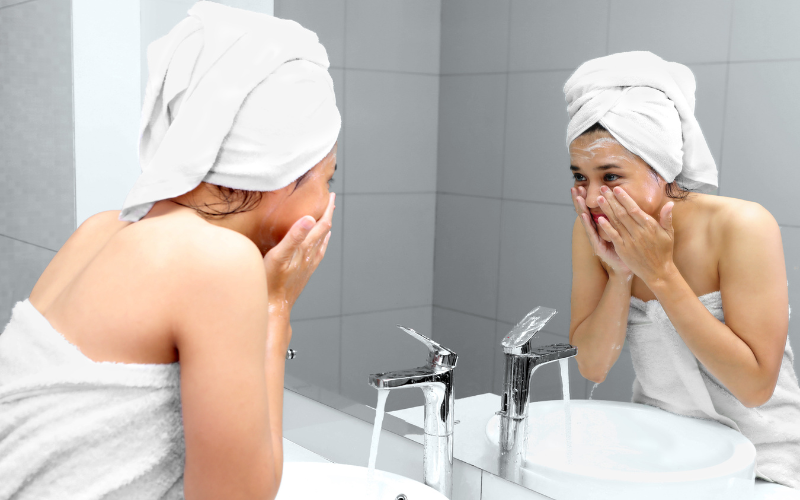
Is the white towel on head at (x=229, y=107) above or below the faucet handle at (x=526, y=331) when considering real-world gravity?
above

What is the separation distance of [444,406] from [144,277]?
0.50m

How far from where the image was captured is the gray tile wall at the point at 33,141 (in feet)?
5.50

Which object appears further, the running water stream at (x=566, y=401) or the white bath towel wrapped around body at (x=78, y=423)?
the running water stream at (x=566, y=401)

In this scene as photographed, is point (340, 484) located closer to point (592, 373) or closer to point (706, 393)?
point (592, 373)

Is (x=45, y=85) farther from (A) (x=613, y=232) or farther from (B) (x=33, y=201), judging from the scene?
(A) (x=613, y=232)

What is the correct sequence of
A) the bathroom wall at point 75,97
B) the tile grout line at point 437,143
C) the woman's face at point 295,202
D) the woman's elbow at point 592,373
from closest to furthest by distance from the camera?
the woman's face at point 295,202, the woman's elbow at point 592,373, the tile grout line at point 437,143, the bathroom wall at point 75,97

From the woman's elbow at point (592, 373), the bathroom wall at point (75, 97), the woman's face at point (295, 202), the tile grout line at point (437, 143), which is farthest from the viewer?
the bathroom wall at point (75, 97)

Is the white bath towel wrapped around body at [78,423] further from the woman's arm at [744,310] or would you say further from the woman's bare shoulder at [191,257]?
the woman's arm at [744,310]

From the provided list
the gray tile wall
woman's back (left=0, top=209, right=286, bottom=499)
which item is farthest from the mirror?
the gray tile wall

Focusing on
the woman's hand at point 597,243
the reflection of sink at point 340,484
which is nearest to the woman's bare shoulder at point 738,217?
the woman's hand at point 597,243

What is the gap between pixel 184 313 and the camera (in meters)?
0.58

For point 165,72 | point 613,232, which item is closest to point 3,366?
point 165,72

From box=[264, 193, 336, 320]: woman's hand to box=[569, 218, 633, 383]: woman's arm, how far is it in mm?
353

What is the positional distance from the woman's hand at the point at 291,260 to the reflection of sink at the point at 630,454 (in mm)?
395
